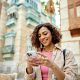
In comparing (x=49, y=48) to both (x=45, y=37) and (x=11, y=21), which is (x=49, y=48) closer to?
(x=45, y=37)

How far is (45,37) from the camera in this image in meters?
1.46

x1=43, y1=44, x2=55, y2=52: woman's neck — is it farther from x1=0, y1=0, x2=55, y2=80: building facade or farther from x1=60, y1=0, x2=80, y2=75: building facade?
x1=0, y1=0, x2=55, y2=80: building facade

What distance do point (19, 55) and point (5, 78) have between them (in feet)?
36.4

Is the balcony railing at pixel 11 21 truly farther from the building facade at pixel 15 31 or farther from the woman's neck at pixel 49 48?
the woman's neck at pixel 49 48

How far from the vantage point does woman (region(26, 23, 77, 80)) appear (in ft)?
4.09

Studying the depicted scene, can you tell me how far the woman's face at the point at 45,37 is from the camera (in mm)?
1462

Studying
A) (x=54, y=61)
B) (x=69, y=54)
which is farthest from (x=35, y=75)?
(x=69, y=54)

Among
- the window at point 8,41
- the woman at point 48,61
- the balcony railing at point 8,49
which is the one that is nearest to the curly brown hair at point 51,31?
the woman at point 48,61

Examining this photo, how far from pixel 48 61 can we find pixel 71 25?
1.10 meters

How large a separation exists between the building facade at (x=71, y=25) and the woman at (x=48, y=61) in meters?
0.64

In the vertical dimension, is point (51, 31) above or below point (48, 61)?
above

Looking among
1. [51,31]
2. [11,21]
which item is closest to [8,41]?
[11,21]

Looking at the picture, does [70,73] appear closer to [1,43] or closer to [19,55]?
[19,55]

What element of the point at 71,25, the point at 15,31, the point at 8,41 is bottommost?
the point at 71,25
